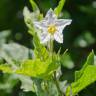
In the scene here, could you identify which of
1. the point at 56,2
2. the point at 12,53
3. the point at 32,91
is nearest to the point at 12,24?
the point at 56,2

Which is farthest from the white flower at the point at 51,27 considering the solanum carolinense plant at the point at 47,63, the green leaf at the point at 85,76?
the green leaf at the point at 85,76

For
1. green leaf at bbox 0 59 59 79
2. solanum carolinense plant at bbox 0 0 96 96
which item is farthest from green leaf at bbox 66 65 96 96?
green leaf at bbox 0 59 59 79

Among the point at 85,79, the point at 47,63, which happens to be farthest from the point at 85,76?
the point at 47,63

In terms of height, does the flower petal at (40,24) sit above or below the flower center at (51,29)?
above

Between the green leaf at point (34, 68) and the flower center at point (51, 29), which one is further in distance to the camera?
the flower center at point (51, 29)

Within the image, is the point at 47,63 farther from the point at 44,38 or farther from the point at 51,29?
the point at 51,29

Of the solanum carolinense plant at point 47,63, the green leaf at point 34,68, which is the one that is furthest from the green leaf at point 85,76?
the green leaf at point 34,68

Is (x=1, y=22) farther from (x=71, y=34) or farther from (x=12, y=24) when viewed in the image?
(x=71, y=34)

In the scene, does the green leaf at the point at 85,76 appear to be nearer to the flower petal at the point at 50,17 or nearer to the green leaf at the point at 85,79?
the green leaf at the point at 85,79

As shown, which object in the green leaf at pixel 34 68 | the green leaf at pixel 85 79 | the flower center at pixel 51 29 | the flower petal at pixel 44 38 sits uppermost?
the flower petal at pixel 44 38
